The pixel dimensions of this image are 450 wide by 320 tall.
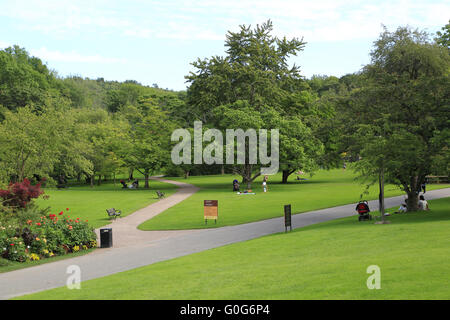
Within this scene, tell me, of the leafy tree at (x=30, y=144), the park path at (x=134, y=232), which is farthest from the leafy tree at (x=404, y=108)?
the leafy tree at (x=30, y=144)

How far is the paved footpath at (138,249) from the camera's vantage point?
42.4ft

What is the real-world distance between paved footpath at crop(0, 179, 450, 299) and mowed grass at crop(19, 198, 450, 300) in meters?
1.29

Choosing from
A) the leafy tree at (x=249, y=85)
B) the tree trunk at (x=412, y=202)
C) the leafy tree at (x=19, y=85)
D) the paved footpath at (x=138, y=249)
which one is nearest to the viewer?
the paved footpath at (x=138, y=249)

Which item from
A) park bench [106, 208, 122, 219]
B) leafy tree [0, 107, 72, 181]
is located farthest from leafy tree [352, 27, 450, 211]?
leafy tree [0, 107, 72, 181]

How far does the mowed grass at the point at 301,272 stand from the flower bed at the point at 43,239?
230 inches

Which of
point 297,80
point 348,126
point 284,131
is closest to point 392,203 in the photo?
point 348,126

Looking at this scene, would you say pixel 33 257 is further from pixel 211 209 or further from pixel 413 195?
pixel 413 195

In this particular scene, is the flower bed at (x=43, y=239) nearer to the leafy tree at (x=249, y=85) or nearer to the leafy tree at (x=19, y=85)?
the leafy tree at (x=249, y=85)

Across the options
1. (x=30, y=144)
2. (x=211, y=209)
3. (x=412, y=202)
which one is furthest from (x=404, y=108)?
(x=30, y=144)

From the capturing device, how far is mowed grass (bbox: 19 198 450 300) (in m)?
8.38

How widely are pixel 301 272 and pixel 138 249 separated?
30.6ft

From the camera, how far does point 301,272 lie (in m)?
10.5

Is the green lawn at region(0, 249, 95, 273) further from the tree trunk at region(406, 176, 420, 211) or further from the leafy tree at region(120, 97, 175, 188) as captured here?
the leafy tree at region(120, 97, 175, 188)
